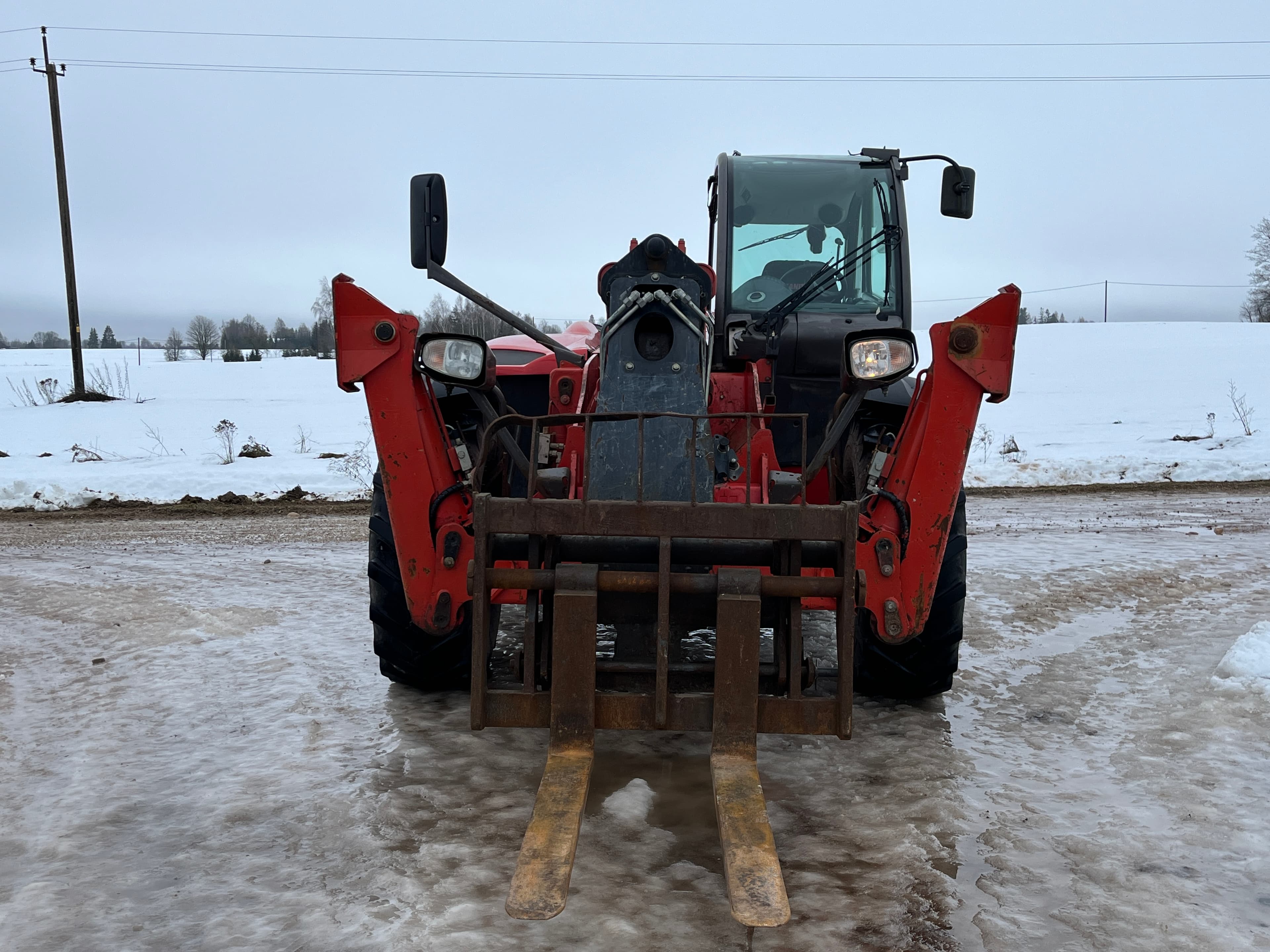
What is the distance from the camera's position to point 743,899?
239 centimetres

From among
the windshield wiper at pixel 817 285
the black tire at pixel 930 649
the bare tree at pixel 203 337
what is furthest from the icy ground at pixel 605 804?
the bare tree at pixel 203 337

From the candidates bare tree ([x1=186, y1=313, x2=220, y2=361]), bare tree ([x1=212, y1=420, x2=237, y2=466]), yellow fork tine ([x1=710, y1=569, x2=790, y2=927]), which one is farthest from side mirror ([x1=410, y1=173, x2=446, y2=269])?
bare tree ([x1=186, y1=313, x2=220, y2=361])

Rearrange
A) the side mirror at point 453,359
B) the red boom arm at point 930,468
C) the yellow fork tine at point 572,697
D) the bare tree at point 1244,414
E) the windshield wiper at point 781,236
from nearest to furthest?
the yellow fork tine at point 572,697 < the red boom arm at point 930,468 < the side mirror at point 453,359 < the windshield wiper at point 781,236 < the bare tree at point 1244,414

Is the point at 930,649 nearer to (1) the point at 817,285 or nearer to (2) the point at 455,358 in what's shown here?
(1) the point at 817,285

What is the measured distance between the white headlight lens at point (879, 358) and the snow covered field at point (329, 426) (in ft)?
28.5

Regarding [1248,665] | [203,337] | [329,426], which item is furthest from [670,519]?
[203,337]

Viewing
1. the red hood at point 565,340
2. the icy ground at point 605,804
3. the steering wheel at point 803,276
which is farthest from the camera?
the red hood at point 565,340

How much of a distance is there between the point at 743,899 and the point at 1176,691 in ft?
9.60

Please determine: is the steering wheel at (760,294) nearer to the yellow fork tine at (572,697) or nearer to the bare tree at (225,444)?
the yellow fork tine at (572,697)

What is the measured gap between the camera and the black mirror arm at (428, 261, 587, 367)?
390cm

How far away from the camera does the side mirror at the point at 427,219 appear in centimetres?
375

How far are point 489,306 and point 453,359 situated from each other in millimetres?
501

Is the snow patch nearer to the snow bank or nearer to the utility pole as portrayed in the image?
the snow bank

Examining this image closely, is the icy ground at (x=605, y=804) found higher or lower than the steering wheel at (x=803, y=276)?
lower
